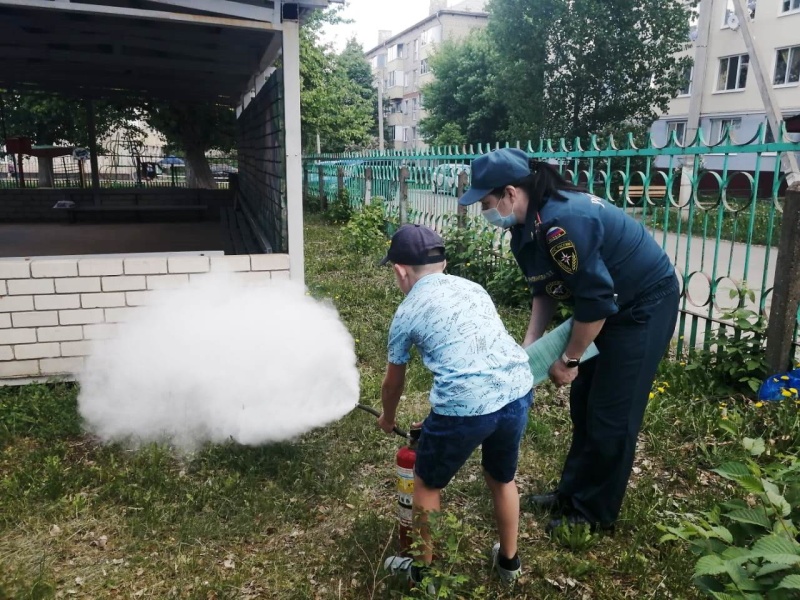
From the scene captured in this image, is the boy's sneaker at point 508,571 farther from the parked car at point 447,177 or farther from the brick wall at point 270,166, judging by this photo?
the parked car at point 447,177

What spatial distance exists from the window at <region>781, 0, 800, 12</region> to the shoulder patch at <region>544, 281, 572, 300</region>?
27707 millimetres

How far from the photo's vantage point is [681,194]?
15.5 ft

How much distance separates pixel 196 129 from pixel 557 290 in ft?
54.8

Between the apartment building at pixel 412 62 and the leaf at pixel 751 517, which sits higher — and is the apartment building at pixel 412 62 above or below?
above

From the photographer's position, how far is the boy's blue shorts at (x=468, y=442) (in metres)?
2.35

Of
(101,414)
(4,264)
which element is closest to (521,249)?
(101,414)

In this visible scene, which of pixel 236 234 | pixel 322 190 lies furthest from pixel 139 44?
pixel 322 190

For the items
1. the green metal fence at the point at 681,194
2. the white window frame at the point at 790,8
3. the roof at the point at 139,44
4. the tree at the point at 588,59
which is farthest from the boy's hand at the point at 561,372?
the white window frame at the point at 790,8

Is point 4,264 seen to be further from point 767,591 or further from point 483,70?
point 483,70

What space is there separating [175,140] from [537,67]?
13.3 m

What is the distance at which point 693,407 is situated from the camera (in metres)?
4.07

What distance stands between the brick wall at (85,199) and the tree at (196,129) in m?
4.12

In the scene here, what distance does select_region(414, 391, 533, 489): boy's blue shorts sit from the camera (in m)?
2.35

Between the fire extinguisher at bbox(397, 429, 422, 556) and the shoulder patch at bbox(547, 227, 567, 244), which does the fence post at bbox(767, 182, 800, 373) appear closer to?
the shoulder patch at bbox(547, 227, 567, 244)
